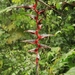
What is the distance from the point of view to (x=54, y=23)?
306 centimetres

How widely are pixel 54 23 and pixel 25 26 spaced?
0.48 metres

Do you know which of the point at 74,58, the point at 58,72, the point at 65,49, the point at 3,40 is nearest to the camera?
the point at 74,58

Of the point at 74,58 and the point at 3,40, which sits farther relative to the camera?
the point at 3,40

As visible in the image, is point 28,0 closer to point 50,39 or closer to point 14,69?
point 50,39

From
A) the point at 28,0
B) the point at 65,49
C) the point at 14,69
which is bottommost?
the point at 14,69

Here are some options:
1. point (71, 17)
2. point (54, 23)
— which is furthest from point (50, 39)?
point (71, 17)

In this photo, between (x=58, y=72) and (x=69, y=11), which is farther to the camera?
(x=69, y=11)

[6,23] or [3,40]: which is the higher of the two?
[6,23]

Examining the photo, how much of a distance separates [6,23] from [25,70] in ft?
3.46

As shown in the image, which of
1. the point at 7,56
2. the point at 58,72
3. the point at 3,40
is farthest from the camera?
the point at 3,40

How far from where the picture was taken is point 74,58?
223 centimetres

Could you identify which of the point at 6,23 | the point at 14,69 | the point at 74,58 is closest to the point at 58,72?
the point at 74,58

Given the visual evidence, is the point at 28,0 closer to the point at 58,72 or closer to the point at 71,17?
the point at 71,17

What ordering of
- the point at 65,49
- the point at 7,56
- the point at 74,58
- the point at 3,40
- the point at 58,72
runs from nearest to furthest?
1. the point at 74,58
2. the point at 58,72
3. the point at 65,49
4. the point at 7,56
5. the point at 3,40
